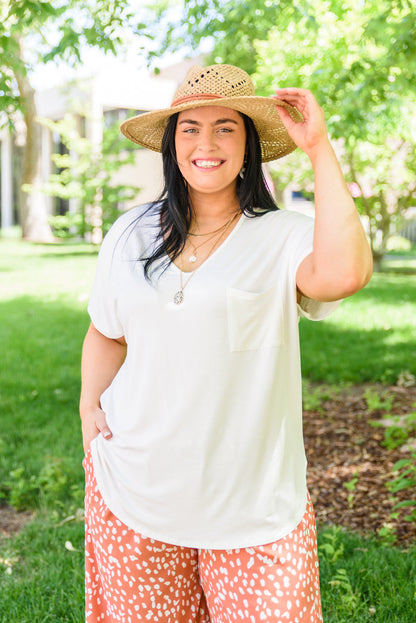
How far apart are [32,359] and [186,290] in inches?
224

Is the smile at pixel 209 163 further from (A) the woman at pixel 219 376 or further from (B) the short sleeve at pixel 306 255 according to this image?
(B) the short sleeve at pixel 306 255

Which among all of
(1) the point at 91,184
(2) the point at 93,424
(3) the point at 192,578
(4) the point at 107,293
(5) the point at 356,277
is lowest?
(1) the point at 91,184

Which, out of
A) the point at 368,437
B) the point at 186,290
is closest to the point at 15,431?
the point at 368,437

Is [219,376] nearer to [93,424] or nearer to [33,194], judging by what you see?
[93,424]

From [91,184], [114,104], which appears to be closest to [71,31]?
[91,184]

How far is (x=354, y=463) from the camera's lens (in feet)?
14.5

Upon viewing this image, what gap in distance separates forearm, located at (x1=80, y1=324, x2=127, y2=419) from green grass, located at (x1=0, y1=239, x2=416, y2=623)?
126 centimetres

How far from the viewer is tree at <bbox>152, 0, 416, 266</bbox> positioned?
532 cm

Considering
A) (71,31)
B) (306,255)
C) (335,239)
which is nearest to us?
(335,239)

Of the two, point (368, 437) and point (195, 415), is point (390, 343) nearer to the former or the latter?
point (368, 437)

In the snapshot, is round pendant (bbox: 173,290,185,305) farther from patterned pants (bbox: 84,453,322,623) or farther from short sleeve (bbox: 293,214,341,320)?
patterned pants (bbox: 84,453,322,623)

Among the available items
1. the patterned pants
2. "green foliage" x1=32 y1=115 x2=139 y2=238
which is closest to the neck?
the patterned pants

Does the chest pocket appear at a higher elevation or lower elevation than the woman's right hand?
higher

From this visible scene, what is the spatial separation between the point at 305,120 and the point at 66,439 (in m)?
3.78
